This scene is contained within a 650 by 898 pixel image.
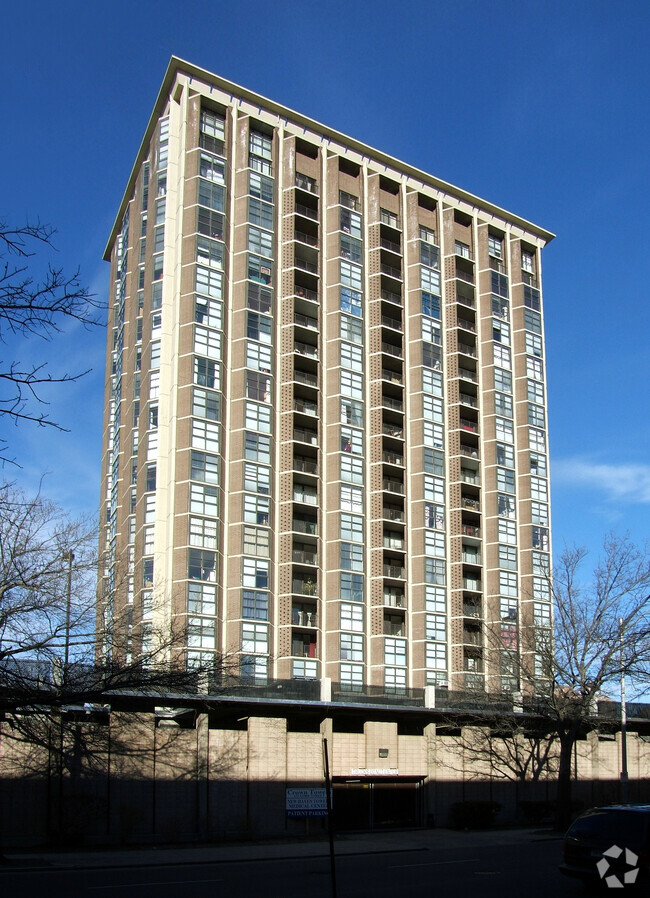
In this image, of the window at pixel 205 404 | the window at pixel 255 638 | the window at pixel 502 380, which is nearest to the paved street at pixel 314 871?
the window at pixel 255 638

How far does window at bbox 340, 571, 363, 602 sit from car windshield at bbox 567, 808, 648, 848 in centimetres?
4417

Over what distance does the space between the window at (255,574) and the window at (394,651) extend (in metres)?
9.63

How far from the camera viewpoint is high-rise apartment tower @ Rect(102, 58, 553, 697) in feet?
195

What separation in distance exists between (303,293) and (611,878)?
5482 centimetres

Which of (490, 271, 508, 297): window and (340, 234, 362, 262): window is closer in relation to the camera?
(340, 234, 362, 262): window

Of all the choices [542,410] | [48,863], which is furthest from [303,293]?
[48,863]

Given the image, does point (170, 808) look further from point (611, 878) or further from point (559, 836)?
point (611, 878)

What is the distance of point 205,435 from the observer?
6000 centimetres

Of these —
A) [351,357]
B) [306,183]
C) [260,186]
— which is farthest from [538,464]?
[260,186]

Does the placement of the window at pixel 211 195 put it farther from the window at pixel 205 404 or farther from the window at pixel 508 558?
the window at pixel 508 558

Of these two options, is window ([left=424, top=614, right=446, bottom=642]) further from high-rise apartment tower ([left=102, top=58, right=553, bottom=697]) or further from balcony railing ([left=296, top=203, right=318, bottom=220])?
balcony railing ([left=296, top=203, right=318, bottom=220])

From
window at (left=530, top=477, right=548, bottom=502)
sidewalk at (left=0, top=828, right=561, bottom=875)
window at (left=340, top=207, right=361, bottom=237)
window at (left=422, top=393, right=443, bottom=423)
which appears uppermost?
window at (left=340, top=207, right=361, bottom=237)

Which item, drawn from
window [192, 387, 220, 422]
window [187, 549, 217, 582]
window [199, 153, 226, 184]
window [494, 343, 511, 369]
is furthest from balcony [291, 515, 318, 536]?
window [199, 153, 226, 184]

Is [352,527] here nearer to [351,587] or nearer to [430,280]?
[351,587]
